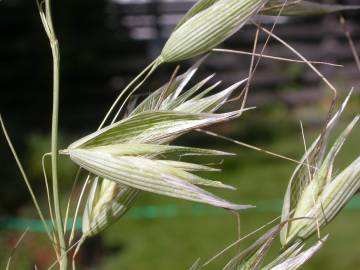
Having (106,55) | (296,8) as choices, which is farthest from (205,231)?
(296,8)

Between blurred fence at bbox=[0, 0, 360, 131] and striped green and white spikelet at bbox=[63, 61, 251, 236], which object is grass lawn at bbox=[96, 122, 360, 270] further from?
striped green and white spikelet at bbox=[63, 61, 251, 236]

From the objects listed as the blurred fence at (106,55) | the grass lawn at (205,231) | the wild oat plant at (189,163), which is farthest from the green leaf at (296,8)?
the blurred fence at (106,55)

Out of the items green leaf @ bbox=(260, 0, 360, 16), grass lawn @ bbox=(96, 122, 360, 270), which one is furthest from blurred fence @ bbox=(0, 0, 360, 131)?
green leaf @ bbox=(260, 0, 360, 16)

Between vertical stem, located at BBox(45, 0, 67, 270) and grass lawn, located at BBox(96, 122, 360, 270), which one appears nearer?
vertical stem, located at BBox(45, 0, 67, 270)

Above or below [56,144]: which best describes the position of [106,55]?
below

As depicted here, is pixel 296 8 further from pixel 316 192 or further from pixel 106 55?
pixel 106 55

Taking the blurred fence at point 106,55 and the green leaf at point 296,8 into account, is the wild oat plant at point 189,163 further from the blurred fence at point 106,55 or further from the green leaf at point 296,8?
the blurred fence at point 106,55

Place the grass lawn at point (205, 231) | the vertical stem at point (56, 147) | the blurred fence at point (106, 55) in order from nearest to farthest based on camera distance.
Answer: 1. the vertical stem at point (56, 147)
2. the grass lawn at point (205, 231)
3. the blurred fence at point (106, 55)

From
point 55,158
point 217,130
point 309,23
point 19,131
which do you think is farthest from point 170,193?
point 309,23

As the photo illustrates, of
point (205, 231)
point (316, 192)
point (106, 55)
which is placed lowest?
point (205, 231)
